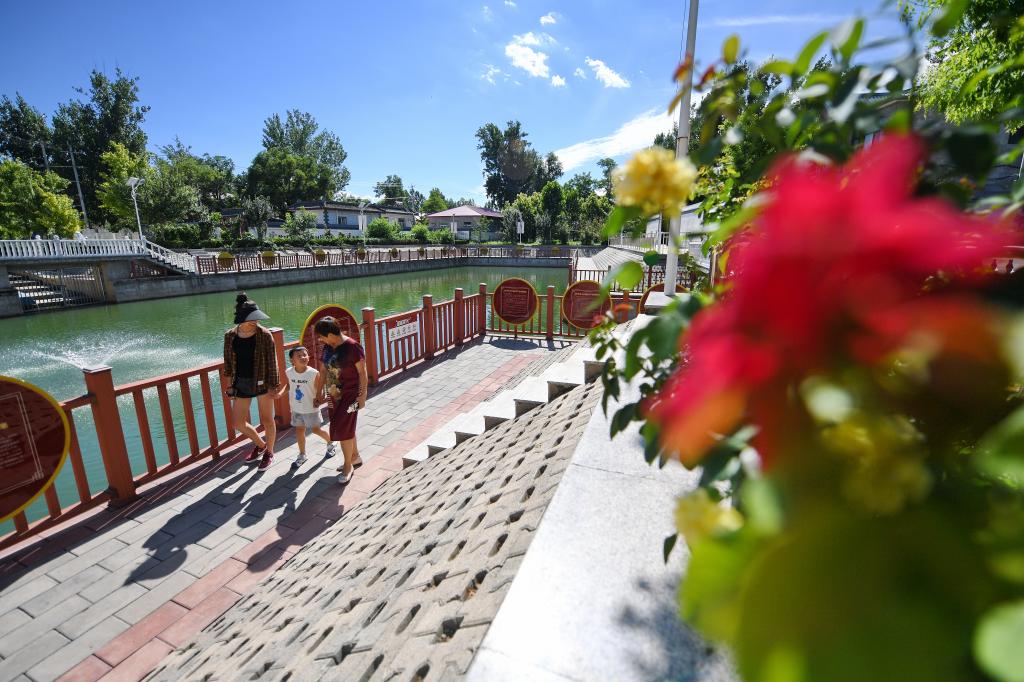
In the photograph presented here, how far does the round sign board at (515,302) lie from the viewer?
9.88m

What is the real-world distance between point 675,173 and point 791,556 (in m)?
0.54

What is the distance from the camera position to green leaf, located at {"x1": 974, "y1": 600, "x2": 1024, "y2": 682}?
0.28 m

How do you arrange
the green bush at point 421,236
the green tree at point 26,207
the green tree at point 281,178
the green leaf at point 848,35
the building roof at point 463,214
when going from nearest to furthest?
the green leaf at point 848,35 → the green tree at point 26,207 → the green bush at point 421,236 → the green tree at point 281,178 → the building roof at point 463,214

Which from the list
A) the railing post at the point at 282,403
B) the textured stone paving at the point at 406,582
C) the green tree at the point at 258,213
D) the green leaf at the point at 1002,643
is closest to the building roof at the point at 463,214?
the green tree at the point at 258,213

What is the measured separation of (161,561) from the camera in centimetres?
346

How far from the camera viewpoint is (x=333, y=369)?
4.46m

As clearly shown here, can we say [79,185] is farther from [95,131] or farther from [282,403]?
[282,403]

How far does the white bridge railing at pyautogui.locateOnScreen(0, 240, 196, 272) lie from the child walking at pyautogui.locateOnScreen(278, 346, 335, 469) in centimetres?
2104

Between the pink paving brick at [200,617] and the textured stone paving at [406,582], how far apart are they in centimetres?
9

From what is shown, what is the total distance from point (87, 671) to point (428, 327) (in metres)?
6.02

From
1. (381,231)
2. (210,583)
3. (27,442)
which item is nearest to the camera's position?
(210,583)

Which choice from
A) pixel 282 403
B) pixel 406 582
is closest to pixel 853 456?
pixel 406 582

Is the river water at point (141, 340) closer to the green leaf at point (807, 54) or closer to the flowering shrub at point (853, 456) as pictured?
the flowering shrub at point (853, 456)

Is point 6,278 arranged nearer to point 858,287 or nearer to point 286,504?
point 286,504
